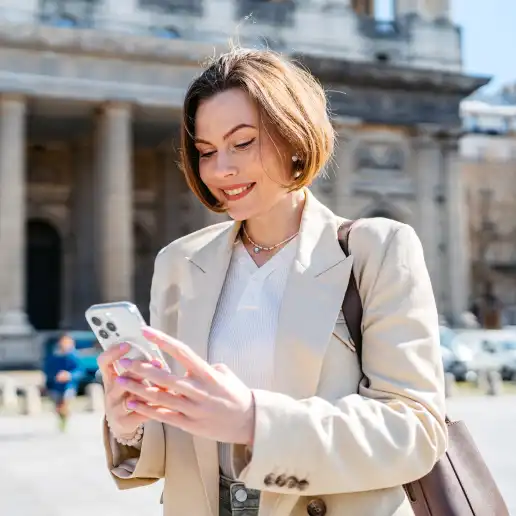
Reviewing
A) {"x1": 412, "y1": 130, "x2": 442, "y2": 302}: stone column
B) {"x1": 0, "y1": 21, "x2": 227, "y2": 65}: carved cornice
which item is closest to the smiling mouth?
{"x1": 0, "y1": 21, "x2": 227, "y2": 65}: carved cornice

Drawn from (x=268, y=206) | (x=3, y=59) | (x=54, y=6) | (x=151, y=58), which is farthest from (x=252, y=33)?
(x=268, y=206)

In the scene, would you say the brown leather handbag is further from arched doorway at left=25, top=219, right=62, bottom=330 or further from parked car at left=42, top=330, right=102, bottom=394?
arched doorway at left=25, top=219, right=62, bottom=330

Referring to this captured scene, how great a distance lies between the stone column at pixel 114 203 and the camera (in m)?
29.2

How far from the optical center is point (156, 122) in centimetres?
3266

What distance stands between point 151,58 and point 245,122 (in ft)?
93.5

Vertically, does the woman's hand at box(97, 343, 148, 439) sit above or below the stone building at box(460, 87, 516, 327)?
Result: below

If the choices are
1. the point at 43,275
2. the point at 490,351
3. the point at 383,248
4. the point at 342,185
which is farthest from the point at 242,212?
the point at 43,275

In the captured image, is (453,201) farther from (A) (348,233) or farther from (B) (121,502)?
(A) (348,233)

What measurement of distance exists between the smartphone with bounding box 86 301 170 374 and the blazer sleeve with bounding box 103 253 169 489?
1.18ft

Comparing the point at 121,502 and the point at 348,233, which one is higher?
the point at 348,233

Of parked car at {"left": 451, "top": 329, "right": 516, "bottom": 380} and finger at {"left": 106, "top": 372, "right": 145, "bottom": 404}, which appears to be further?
parked car at {"left": 451, "top": 329, "right": 516, "bottom": 380}

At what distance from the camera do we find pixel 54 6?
29547mm

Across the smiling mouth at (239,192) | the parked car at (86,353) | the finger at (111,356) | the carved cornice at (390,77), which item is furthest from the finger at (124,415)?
the carved cornice at (390,77)

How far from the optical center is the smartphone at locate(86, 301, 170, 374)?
77.0 inches
